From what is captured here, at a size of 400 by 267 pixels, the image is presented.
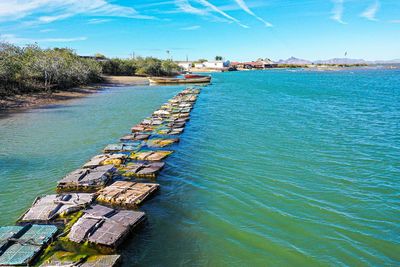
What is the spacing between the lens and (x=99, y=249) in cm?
939

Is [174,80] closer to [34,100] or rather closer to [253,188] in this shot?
[34,100]

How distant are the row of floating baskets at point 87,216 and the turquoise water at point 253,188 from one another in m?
0.64

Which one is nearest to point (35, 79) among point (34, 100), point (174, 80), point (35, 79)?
point (35, 79)

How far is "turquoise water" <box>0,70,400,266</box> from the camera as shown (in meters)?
9.76

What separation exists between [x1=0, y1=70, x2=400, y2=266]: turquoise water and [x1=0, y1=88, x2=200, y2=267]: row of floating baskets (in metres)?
0.64

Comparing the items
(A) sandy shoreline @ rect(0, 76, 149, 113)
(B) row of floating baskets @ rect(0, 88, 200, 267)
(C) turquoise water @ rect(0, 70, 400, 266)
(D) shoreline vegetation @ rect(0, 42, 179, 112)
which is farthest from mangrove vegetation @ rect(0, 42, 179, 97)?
(B) row of floating baskets @ rect(0, 88, 200, 267)

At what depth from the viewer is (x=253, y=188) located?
1426 cm

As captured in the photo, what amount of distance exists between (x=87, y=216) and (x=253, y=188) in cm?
731

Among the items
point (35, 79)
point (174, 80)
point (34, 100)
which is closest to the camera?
point (34, 100)

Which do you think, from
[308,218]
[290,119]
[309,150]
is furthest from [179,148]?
[290,119]

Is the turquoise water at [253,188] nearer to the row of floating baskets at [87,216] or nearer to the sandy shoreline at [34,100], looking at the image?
the row of floating baskets at [87,216]

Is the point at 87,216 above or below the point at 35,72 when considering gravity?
below

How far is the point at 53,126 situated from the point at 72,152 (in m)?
9.20

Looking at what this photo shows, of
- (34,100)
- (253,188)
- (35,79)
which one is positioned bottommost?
(253,188)
